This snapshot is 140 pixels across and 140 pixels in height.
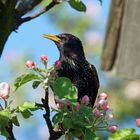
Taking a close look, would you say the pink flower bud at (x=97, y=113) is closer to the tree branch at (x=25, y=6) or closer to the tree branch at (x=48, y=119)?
the tree branch at (x=48, y=119)

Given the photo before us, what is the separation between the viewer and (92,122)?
206 cm

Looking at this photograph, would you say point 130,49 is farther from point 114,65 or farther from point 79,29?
point 79,29

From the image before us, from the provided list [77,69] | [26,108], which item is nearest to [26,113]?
[26,108]

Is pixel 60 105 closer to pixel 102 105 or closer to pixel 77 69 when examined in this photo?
pixel 102 105

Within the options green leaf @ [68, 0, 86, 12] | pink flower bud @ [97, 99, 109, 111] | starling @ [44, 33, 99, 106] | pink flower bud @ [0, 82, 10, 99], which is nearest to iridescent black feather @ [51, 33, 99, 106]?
starling @ [44, 33, 99, 106]

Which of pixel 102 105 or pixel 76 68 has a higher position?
pixel 76 68

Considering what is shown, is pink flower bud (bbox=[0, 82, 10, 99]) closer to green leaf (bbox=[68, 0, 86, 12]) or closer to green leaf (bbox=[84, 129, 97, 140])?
green leaf (bbox=[84, 129, 97, 140])

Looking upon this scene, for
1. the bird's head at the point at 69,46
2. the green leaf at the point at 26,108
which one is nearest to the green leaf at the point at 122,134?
the green leaf at the point at 26,108

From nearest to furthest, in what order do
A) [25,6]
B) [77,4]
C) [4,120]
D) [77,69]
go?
1. [4,120]
2. [25,6]
3. [77,4]
4. [77,69]

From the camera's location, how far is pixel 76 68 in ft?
9.70

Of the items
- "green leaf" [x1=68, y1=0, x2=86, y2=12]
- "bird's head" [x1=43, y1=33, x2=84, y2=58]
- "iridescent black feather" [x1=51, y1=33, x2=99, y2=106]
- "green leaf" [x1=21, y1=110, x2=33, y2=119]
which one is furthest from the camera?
"bird's head" [x1=43, y1=33, x2=84, y2=58]

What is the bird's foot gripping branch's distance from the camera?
2.03 meters

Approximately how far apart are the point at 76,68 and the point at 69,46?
28cm

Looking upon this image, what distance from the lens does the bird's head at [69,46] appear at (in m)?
3.18
